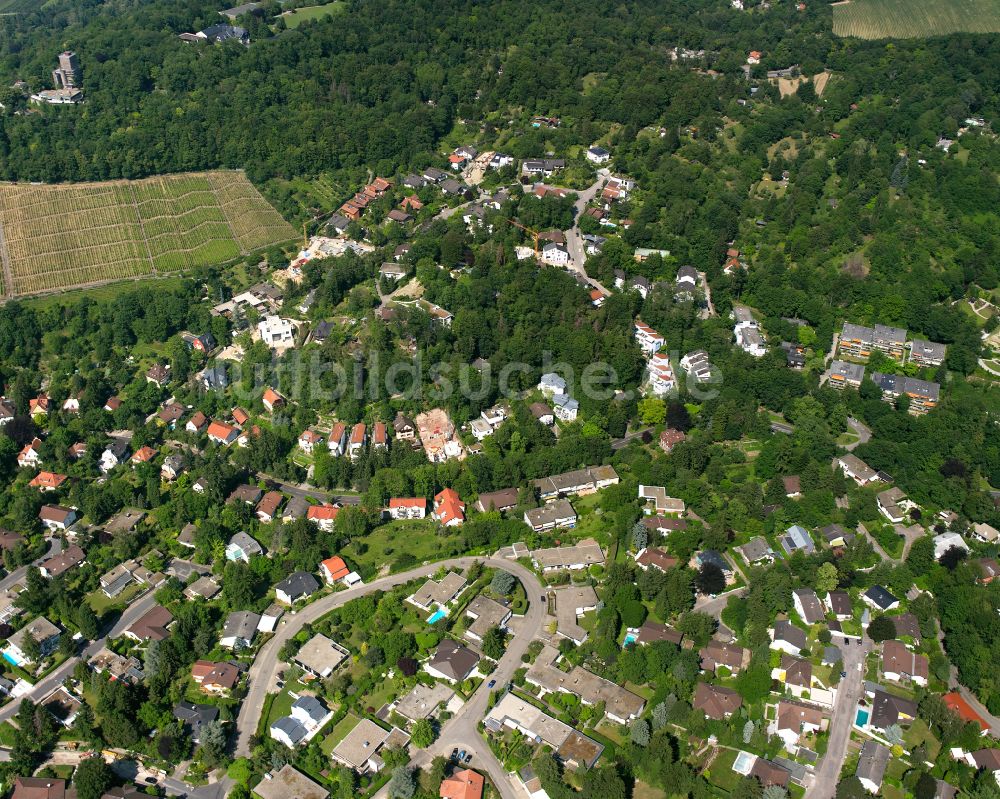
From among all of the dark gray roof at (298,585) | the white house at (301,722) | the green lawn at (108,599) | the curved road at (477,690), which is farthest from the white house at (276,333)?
the white house at (301,722)

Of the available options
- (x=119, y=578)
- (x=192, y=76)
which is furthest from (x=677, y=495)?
(x=192, y=76)

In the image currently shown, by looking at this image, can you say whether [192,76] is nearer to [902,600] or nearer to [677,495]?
[677,495]

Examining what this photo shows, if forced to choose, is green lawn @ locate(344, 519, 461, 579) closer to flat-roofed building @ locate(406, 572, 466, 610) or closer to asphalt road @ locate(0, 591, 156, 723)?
flat-roofed building @ locate(406, 572, 466, 610)

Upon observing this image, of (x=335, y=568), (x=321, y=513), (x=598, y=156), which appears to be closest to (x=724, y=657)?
(x=335, y=568)

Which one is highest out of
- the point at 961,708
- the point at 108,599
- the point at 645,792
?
the point at 961,708

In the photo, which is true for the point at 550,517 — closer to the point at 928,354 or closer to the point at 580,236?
the point at 928,354

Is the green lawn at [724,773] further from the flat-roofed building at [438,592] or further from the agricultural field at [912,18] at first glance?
the agricultural field at [912,18]
